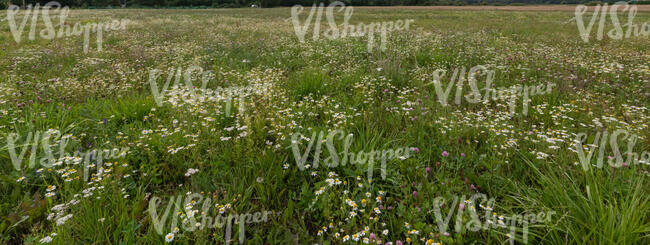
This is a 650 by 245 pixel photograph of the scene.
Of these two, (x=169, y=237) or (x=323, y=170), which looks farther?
(x=323, y=170)

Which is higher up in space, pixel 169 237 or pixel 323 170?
pixel 323 170

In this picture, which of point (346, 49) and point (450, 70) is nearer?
point (450, 70)

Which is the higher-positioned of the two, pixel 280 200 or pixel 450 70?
pixel 450 70

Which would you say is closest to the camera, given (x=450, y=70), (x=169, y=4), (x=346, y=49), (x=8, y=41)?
(x=450, y=70)

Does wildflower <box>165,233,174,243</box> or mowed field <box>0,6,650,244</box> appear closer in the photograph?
wildflower <box>165,233,174,243</box>

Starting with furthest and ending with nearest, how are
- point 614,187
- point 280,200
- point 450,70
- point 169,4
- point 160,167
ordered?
point 169,4, point 450,70, point 160,167, point 280,200, point 614,187

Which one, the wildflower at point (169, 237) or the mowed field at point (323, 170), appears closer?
the wildflower at point (169, 237)

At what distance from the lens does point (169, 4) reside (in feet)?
280

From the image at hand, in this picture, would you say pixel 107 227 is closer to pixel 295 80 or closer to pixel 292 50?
pixel 295 80

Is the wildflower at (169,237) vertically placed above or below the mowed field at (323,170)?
below

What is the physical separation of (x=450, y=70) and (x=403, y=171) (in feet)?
15.7

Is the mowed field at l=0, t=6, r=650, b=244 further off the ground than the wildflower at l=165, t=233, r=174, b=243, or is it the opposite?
the mowed field at l=0, t=6, r=650, b=244

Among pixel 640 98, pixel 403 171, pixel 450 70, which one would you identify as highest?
pixel 450 70

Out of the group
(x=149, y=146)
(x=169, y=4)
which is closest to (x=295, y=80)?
(x=149, y=146)
